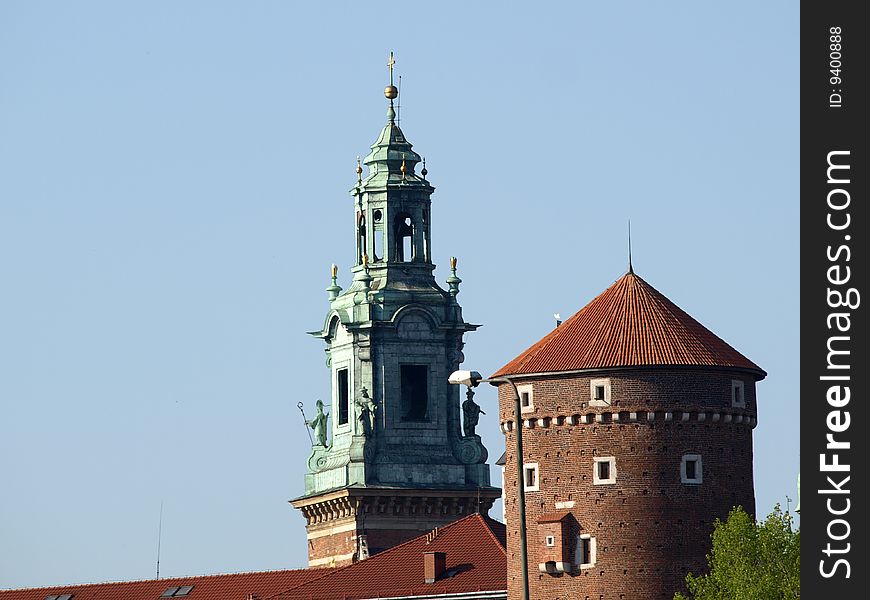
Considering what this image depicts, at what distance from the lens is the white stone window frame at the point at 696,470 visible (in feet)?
333

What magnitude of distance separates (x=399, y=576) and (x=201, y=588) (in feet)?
48.7

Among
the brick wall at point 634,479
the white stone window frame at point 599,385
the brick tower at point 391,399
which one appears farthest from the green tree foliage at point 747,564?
the brick tower at point 391,399

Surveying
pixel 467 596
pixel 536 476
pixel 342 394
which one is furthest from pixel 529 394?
pixel 342 394

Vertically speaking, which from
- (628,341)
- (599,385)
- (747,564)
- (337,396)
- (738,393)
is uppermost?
(337,396)

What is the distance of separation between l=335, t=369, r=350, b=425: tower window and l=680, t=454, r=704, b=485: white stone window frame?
173 feet

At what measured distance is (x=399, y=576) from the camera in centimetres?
12206

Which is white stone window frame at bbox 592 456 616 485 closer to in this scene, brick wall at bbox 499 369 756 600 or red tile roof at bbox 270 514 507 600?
brick wall at bbox 499 369 756 600

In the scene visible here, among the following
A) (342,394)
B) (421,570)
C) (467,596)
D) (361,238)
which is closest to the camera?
(467,596)

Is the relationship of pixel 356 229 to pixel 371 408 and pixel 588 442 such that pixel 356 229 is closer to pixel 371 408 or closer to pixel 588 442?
pixel 371 408

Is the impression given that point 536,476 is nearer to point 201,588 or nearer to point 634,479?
point 634,479
